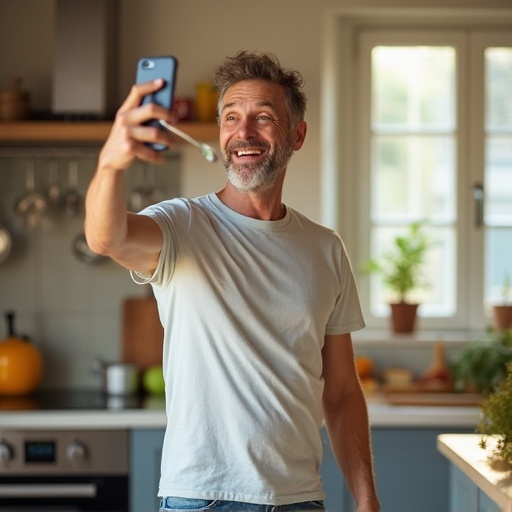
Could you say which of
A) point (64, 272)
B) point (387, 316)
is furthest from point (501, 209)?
point (64, 272)

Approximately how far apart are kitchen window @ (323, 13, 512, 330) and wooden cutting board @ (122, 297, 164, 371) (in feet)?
2.82

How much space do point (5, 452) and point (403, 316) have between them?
1.63 meters

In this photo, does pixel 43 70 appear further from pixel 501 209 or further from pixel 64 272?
pixel 501 209

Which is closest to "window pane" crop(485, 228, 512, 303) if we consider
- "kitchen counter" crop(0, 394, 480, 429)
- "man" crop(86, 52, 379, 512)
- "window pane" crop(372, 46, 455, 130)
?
"window pane" crop(372, 46, 455, 130)

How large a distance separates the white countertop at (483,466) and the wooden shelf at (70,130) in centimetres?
163

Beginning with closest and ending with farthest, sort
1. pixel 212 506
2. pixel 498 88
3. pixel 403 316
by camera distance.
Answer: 1. pixel 212 506
2. pixel 403 316
3. pixel 498 88

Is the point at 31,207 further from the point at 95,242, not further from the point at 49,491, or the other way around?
the point at 95,242

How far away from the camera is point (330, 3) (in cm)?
423

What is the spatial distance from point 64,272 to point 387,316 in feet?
4.32

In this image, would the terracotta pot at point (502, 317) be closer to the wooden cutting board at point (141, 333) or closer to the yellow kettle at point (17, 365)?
the wooden cutting board at point (141, 333)

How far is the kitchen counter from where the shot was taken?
367 cm

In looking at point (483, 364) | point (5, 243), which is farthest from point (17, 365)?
point (483, 364)

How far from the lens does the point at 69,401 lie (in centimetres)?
390

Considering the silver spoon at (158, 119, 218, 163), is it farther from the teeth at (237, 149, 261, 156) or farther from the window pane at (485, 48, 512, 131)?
the window pane at (485, 48, 512, 131)
